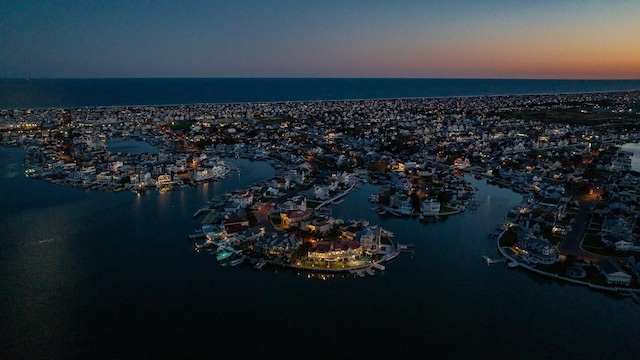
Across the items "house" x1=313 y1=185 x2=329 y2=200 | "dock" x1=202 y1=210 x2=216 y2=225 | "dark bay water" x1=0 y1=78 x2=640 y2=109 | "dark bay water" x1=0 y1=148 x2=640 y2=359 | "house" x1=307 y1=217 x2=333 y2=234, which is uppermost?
"dark bay water" x1=0 y1=78 x2=640 y2=109

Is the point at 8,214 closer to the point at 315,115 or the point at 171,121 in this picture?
the point at 171,121

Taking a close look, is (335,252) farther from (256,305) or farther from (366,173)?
(366,173)

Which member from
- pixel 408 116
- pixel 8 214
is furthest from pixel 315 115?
pixel 8 214

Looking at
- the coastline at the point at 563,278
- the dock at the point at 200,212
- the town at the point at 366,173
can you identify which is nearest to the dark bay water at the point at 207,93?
the town at the point at 366,173

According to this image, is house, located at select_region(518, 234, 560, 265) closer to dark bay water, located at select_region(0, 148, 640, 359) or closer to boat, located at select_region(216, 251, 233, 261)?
dark bay water, located at select_region(0, 148, 640, 359)

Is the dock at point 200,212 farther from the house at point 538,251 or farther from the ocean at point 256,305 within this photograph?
the house at point 538,251

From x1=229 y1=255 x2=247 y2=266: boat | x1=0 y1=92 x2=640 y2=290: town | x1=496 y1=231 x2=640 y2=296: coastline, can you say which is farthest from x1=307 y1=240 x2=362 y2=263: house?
x1=496 y1=231 x2=640 y2=296: coastline

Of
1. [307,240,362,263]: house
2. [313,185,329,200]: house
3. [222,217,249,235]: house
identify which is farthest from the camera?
[313,185,329,200]: house
